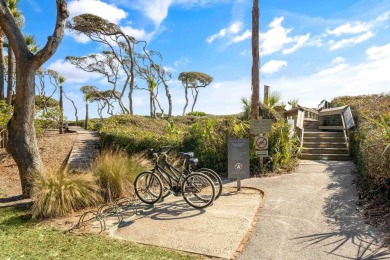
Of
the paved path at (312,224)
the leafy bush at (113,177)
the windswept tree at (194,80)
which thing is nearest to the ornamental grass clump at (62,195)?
the leafy bush at (113,177)

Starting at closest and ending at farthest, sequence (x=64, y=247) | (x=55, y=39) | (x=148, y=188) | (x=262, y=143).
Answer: (x=64, y=247) < (x=148, y=188) < (x=55, y=39) < (x=262, y=143)

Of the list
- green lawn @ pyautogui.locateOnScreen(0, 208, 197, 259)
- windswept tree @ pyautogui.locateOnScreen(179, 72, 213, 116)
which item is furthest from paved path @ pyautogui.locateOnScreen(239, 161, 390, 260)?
windswept tree @ pyautogui.locateOnScreen(179, 72, 213, 116)

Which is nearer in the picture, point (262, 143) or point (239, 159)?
point (239, 159)

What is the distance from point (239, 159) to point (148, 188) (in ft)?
6.46

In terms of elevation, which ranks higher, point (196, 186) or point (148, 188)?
point (196, 186)

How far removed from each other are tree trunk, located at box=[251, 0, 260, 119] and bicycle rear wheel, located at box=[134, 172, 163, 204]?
4392mm

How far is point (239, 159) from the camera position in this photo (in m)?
6.39

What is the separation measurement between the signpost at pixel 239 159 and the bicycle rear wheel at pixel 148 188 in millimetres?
1595

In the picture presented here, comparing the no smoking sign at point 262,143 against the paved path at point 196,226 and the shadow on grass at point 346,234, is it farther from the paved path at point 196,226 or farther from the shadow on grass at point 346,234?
the shadow on grass at point 346,234

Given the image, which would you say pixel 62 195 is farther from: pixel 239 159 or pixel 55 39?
pixel 55 39

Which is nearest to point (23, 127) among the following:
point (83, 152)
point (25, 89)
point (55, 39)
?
point (25, 89)

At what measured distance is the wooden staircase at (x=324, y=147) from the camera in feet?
30.2

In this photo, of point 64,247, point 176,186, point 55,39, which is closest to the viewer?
point 64,247

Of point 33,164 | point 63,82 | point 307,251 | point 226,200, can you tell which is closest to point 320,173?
point 226,200
